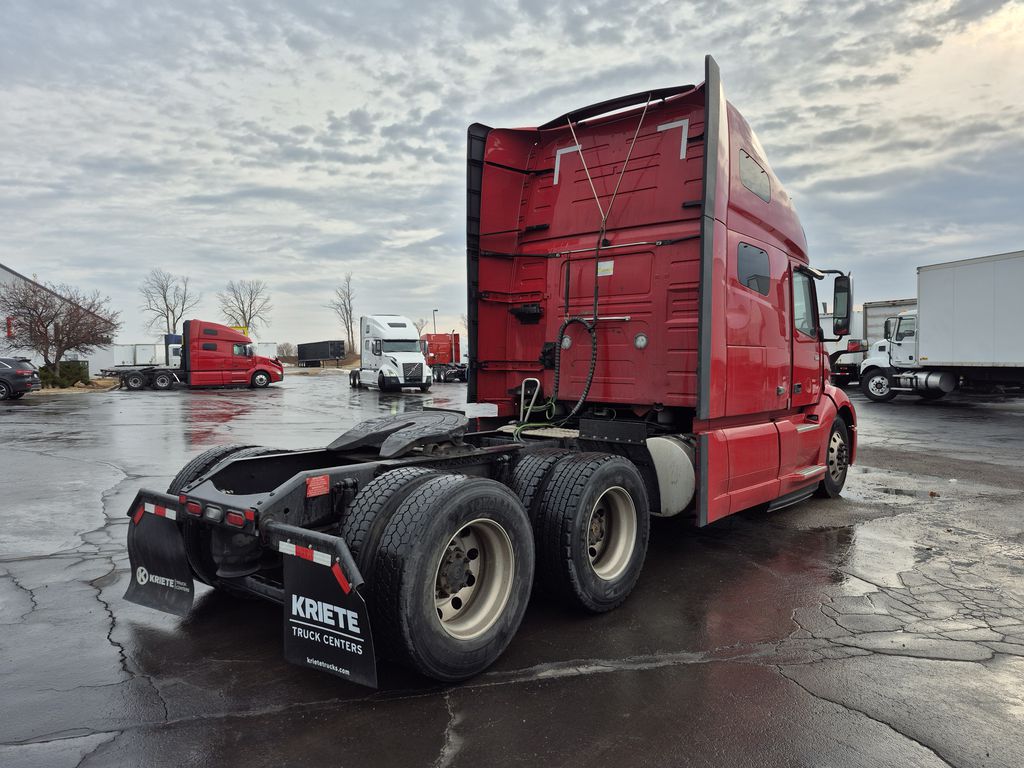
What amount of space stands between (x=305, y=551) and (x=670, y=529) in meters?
4.12

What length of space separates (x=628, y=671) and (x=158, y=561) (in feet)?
8.44

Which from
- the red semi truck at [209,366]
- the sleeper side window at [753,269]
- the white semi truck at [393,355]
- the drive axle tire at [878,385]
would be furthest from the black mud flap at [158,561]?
the red semi truck at [209,366]

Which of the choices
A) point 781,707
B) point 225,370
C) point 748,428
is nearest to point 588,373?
point 748,428

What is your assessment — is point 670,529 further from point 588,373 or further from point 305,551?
point 305,551

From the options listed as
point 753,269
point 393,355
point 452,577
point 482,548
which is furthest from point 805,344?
point 393,355

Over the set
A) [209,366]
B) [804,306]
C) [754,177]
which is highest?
[754,177]

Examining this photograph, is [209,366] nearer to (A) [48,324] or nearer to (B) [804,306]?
(A) [48,324]

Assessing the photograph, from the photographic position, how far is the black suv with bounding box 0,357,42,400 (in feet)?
80.9

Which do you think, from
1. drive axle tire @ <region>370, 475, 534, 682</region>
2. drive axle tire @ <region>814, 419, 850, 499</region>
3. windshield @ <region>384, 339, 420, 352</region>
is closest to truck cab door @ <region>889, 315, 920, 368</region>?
drive axle tire @ <region>814, 419, 850, 499</region>

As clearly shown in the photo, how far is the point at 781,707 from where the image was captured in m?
3.05

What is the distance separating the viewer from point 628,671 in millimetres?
3395

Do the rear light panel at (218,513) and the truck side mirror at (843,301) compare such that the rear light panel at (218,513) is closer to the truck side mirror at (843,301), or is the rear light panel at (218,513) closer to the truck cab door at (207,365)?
the truck side mirror at (843,301)

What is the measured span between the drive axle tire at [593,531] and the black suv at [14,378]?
27754 millimetres

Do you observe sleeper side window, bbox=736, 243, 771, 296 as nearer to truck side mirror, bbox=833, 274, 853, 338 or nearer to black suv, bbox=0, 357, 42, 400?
truck side mirror, bbox=833, 274, 853, 338
